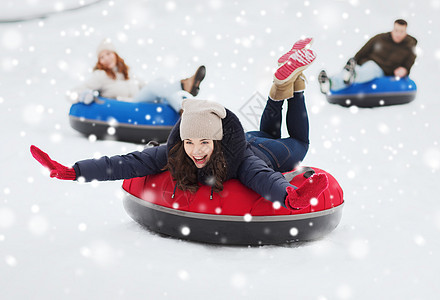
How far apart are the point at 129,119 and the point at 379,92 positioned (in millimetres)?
3494

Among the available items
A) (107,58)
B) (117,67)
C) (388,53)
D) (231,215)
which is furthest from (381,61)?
(231,215)

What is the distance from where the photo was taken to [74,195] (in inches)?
162

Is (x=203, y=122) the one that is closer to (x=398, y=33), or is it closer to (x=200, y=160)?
(x=200, y=160)

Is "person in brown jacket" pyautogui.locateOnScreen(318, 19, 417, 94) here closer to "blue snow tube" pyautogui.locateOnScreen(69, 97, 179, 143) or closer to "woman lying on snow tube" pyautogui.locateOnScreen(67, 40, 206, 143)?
"woman lying on snow tube" pyautogui.locateOnScreen(67, 40, 206, 143)

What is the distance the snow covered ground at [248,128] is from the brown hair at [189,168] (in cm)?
36

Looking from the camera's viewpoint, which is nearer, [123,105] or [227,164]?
[227,164]

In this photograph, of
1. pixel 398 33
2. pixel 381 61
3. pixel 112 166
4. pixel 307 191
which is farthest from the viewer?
pixel 398 33

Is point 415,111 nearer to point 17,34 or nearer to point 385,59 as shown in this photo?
point 385,59

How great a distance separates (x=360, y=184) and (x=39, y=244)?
2.76 m

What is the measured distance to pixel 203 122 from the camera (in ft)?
9.64

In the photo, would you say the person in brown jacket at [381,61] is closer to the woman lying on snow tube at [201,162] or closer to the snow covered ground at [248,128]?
the snow covered ground at [248,128]

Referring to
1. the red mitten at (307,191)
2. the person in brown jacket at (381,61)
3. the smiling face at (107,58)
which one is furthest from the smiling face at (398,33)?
the red mitten at (307,191)

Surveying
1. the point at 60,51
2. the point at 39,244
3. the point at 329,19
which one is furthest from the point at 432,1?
the point at 39,244

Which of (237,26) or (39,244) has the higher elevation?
(237,26)
